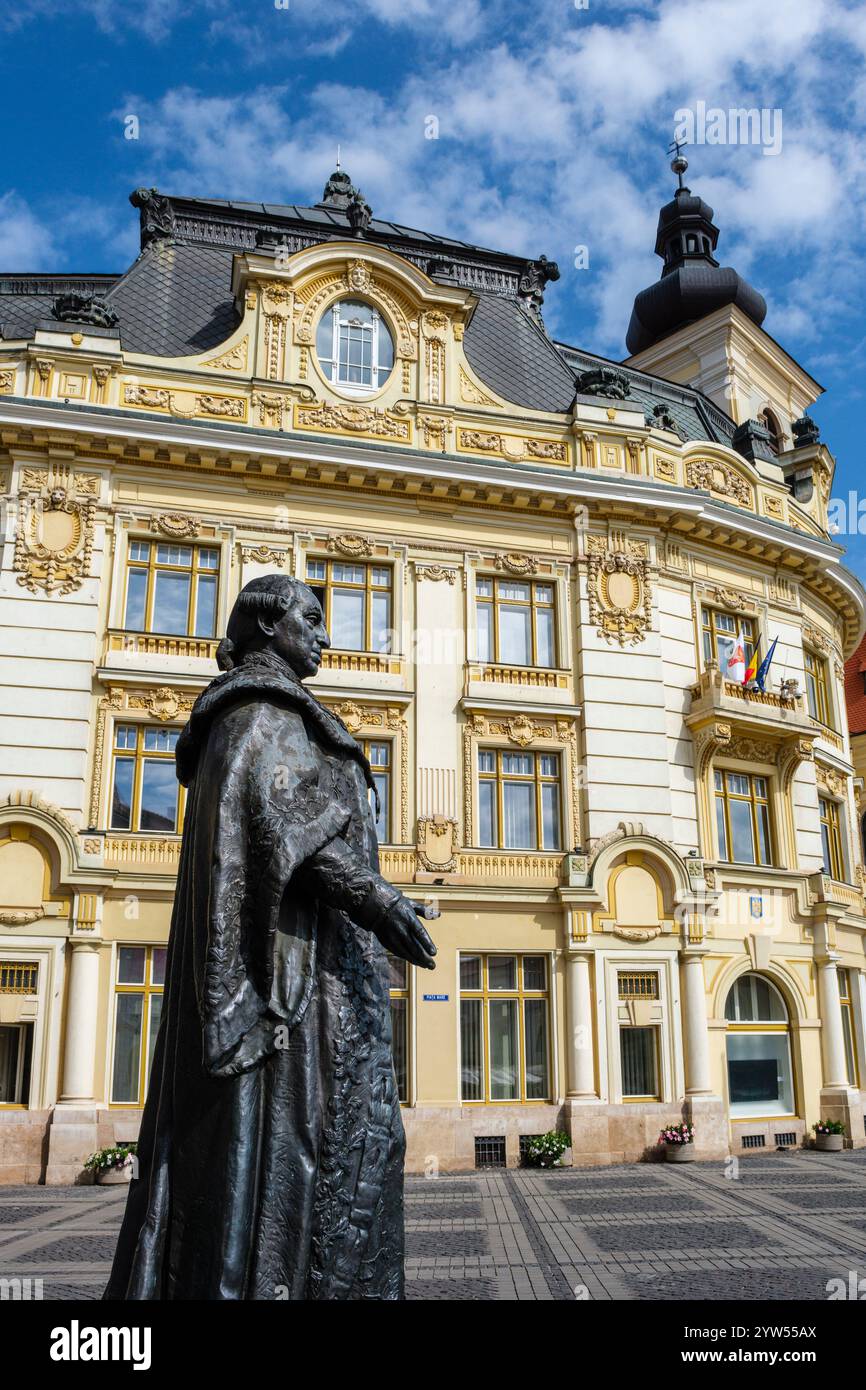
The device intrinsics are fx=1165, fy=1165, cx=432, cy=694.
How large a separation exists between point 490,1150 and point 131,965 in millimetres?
6853

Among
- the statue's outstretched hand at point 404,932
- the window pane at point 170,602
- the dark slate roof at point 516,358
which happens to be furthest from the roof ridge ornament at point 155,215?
the statue's outstretched hand at point 404,932

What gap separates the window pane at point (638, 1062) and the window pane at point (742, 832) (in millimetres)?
4420

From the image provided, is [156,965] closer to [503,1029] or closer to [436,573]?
[503,1029]

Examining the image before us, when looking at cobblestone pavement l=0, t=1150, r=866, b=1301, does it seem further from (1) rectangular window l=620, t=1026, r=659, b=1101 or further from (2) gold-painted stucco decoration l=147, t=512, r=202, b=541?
(2) gold-painted stucco decoration l=147, t=512, r=202, b=541

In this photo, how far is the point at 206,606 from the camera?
21.2m

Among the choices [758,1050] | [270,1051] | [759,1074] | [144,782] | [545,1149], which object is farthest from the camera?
[758,1050]

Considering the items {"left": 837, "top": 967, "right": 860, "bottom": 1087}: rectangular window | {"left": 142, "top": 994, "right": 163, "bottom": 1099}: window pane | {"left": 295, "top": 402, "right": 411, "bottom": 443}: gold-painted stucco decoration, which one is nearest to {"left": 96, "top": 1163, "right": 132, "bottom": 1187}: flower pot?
{"left": 142, "top": 994, "right": 163, "bottom": 1099}: window pane

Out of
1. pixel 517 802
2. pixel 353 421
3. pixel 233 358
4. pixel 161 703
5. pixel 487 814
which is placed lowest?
pixel 487 814

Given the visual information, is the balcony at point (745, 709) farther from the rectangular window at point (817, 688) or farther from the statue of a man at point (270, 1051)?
the statue of a man at point (270, 1051)

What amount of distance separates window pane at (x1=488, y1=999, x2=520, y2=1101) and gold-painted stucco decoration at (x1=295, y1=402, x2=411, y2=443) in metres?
10.9

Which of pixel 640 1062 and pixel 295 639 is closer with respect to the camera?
pixel 295 639

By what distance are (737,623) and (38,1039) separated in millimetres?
16300

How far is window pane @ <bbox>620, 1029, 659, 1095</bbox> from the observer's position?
21.2 m

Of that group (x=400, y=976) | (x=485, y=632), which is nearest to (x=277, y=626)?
(x=400, y=976)
